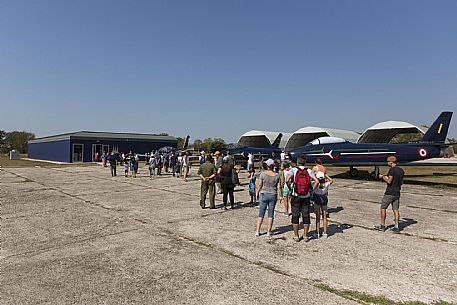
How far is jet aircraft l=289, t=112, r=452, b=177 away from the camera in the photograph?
674 inches

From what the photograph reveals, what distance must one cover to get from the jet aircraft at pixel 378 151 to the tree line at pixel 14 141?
93.7m

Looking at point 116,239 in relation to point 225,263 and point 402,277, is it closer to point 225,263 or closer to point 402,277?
point 225,263

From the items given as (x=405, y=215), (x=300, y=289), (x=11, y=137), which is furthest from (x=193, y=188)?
(x=11, y=137)

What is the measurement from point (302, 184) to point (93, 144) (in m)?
34.8

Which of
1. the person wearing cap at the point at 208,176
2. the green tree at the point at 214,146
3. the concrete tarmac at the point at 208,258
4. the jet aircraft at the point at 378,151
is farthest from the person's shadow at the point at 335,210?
the green tree at the point at 214,146

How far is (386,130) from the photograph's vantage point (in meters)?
47.8

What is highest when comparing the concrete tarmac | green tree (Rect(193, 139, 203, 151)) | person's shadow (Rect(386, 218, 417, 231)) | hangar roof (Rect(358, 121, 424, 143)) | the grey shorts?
hangar roof (Rect(358, 121, 424, 143))

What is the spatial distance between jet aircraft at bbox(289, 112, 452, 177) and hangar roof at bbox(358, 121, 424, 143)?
30.3 meters

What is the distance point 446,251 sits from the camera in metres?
5.33

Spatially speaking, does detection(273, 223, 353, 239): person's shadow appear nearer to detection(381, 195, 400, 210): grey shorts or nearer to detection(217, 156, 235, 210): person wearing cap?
detection(381, 195, 400, 210): grey shorts

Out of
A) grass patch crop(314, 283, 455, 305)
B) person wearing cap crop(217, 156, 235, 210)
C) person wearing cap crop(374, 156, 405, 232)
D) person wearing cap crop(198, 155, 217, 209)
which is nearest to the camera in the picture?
grass patch crop(314, 283, 455, 305)

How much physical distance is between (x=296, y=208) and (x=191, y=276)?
8.73 ft

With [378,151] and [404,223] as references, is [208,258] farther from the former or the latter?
[378,151]

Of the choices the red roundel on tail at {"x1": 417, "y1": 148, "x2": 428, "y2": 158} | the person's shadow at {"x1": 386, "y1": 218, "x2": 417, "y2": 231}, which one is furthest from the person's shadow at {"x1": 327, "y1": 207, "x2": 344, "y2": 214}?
the red roundel on tail at {"x1": 417, "y1": 148, "x2": 428, "y2": 158}
